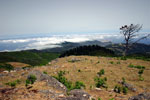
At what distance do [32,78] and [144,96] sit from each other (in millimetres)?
10087

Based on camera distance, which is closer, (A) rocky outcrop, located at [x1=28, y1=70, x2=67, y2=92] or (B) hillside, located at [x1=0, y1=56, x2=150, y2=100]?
(B) hillside, located at [x1=0, y1=56, x2=150, y2=100]

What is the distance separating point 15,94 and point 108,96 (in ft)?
25.3

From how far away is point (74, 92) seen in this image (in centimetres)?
864

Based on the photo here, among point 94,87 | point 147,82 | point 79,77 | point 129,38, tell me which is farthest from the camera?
point 129,38

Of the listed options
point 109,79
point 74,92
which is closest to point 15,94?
point 74,92

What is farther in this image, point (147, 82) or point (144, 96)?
point (147, 82)

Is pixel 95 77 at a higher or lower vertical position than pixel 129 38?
lower

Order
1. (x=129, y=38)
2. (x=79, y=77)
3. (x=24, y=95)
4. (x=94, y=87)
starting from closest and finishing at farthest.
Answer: (x=24, y=95) < (x=94, y=87) < (x=79, y=77) < (x=129, y=38)

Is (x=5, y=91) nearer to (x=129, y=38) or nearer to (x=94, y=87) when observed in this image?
(x=94, y=87)

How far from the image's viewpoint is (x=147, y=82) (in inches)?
518

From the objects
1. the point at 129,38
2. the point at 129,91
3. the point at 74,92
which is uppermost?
the point at 129,38

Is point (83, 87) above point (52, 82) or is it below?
below

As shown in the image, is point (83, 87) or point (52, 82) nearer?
point (52, 82)

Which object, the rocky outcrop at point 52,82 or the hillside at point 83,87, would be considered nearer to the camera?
the hillside at point 83,87
